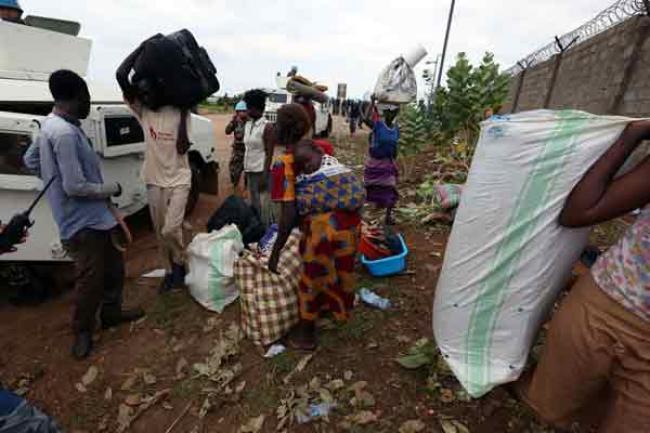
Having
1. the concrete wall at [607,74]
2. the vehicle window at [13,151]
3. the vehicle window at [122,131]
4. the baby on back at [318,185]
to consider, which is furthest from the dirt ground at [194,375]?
the concrete wall at [607,74]

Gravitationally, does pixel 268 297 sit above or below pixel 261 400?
above

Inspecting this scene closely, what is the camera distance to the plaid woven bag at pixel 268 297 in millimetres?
2598

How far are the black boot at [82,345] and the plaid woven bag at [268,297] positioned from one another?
3.58ft

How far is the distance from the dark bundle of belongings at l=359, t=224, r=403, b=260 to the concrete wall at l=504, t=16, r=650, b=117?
10.6 ft

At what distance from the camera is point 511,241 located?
148 cm

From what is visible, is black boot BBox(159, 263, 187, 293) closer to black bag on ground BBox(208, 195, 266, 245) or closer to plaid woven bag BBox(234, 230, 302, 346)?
black bag on ground BBox(208, 195, 266, 245)

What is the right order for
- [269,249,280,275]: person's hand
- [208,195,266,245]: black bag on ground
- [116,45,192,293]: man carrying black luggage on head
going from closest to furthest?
[269,249,280,275]: person's hand
[116,45,192,293]: man carrying black luggage on head
[208,195,266,245]: black bag on ground

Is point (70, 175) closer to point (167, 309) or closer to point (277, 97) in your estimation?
point (167, 309)

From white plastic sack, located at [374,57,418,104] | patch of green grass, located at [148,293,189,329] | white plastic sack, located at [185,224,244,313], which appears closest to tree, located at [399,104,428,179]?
white plastic sack, located at [374,57,418,104]

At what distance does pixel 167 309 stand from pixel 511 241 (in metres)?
2.74

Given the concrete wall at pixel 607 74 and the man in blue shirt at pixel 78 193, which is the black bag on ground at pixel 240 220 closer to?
the man in blue shirt at pixel 78 193

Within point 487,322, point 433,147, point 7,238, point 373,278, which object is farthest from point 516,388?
point 433,147

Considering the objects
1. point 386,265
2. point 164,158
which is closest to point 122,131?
point 164,158

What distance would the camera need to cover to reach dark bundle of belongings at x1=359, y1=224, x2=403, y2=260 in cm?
358
